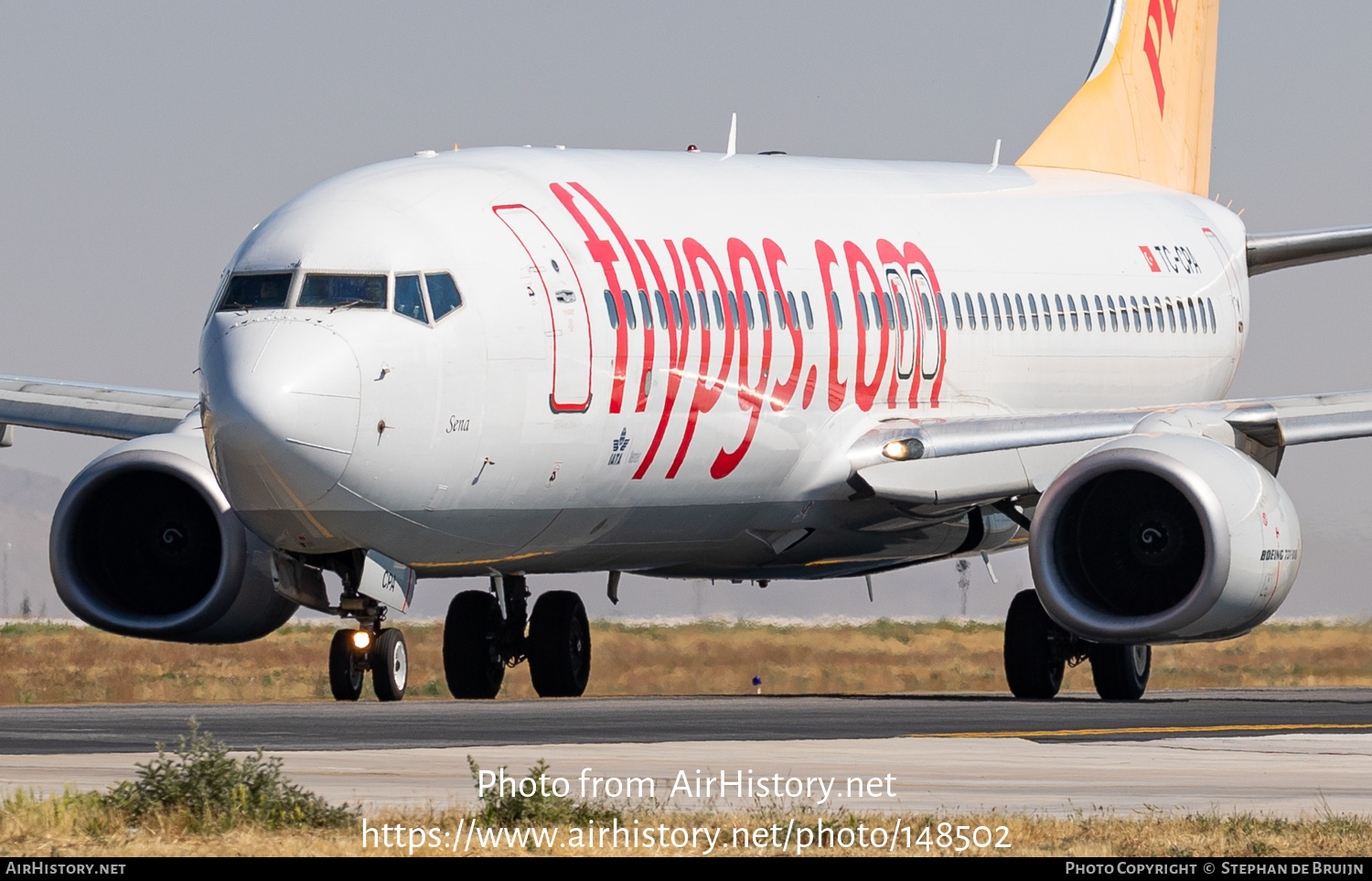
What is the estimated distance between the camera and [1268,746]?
1661 cm

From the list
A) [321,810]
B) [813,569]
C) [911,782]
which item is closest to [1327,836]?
[911,782]

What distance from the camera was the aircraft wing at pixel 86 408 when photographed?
961 inches

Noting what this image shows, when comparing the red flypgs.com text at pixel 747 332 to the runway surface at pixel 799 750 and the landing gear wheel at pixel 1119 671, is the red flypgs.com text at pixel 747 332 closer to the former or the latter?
the runway surface at pixel 799 750

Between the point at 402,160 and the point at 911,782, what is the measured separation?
8.76m

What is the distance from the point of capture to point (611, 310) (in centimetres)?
2050

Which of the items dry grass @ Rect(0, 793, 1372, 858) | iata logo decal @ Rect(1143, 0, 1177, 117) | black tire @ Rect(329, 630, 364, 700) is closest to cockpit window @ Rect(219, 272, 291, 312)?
black tire @ Rect(329, 630, 364, 700)

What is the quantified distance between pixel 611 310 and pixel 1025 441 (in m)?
4.57

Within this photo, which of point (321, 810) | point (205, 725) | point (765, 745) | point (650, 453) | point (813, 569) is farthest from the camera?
point (813, 569)

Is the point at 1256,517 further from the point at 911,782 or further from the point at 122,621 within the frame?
the point at 122,621

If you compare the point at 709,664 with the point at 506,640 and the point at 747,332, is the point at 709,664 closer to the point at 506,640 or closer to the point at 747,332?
the point at 506,640

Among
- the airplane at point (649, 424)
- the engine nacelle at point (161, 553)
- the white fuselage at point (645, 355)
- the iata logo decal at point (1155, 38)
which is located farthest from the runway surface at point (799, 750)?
the iata logo decal at point (1155, 38)

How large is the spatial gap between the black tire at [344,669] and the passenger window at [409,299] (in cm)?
395

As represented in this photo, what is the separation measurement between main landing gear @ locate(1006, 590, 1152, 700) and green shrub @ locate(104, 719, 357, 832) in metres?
14.1

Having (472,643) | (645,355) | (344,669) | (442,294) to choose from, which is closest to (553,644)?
(472,643)
